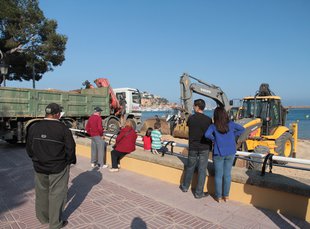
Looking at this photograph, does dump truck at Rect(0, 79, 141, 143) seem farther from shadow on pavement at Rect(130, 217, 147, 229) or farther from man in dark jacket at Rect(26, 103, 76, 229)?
shadow on pavement at Rect(130, 217, 147, 229)

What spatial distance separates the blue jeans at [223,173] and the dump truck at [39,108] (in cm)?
834

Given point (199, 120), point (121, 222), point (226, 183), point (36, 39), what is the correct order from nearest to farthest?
point (121, 222) → point (226, 183) → point (199, 120) → point (36, 39)

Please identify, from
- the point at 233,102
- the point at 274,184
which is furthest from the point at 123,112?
the point at 274,184

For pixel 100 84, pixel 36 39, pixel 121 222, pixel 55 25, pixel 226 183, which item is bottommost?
pixel 121 222

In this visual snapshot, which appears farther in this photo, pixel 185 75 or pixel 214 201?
pixel 185 75

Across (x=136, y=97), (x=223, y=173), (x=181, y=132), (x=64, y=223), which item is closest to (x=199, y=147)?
(x=223, y=173)

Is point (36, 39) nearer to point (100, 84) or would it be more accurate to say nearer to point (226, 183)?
point (100, 84)

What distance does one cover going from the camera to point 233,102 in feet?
40.8

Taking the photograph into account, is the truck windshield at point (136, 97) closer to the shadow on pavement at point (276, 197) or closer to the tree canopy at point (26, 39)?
the tree canopy at point (26, 39)

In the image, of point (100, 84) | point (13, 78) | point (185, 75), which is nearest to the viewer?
point (185, 75)

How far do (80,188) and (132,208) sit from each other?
5.11 feet

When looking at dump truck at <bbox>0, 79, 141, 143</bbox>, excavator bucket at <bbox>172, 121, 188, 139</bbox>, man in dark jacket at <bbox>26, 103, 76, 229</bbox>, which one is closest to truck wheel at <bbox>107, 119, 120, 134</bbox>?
dump truck at <bbox>0, 79, 141, 143</bbox>

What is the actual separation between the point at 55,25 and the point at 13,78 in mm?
5984

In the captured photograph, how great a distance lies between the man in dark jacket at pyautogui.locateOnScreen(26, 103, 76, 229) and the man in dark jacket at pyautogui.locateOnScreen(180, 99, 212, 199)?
7.00 feet
